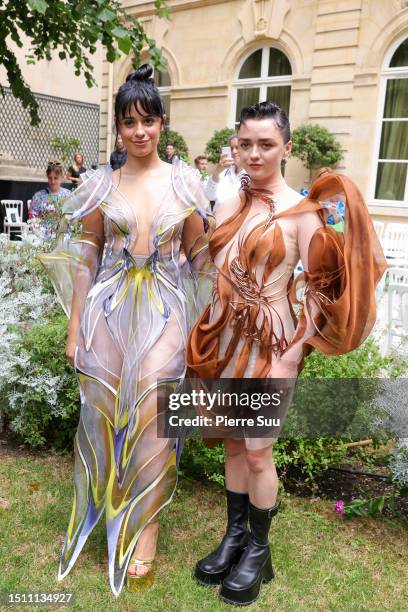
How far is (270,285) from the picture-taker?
190 centimetres

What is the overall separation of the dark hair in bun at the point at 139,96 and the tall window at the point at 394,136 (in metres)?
9.18

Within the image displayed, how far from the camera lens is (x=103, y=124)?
14812 millimetres

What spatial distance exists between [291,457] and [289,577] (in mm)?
639

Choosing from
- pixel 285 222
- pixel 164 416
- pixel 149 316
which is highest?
pixel 285 222

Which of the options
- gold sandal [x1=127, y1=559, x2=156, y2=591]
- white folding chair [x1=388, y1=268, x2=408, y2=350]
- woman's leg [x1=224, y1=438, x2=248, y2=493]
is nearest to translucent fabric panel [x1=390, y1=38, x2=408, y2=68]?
white folding chair [x1=388, y1=268, x2=408, y2=350]

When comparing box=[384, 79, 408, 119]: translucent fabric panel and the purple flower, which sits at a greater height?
box=[384, 79, 408, 119]: translucent fabric panel

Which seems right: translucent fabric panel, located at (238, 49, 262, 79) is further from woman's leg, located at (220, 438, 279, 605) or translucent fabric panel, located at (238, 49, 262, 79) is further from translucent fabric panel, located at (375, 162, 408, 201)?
woman's leg, located at (220, 438, 279, 605)

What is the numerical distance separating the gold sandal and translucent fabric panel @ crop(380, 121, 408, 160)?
9773mm

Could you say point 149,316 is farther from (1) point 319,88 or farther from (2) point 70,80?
(2) point 70,80

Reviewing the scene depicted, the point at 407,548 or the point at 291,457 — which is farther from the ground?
the point at 291,457

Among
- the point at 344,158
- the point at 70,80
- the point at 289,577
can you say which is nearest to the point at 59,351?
the point at 289,577

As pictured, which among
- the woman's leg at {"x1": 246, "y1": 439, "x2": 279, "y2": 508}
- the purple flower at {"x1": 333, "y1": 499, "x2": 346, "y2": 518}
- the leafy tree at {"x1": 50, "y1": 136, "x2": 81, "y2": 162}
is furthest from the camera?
the leafy tree at {"x1": 50, "y1": 136, "x2": 81, "y2": 162}

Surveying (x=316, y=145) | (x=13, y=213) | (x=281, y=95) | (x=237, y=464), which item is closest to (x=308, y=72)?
(x=281, y=95)

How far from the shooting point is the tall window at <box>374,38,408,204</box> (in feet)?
32.4
